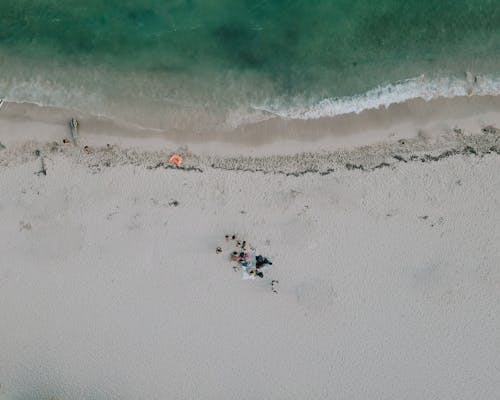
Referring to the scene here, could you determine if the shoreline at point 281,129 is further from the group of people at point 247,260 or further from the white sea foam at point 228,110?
the group of people at point 247,260

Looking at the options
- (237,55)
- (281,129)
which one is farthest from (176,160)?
(237,55)

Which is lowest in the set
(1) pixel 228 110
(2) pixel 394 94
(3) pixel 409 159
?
(3) pixel 409 159

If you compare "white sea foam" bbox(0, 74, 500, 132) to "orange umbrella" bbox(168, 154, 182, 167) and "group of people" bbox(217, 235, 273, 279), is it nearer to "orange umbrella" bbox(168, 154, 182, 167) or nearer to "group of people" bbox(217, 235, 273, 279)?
"orange umbrella" bbox(168, 154, 182, 167)

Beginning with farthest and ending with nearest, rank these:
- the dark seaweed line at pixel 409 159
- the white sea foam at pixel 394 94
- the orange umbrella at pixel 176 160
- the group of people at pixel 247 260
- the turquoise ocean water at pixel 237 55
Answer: the turquoise ocean water at pixel 237 55 < the white sea foam at pixel 394 94 < the orange umbrella at pixel 176 160 < the dark seaweed line at pixel 409 159 < the group of people at pixel 247 260

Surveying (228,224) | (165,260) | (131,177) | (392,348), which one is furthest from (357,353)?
(131,177)

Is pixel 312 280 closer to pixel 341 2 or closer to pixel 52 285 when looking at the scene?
pixel 52 285

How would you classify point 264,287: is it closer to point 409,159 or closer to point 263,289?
point 263,289

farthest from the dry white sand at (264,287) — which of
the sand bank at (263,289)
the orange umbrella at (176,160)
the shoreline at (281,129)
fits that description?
the shoreline at (281,129)
